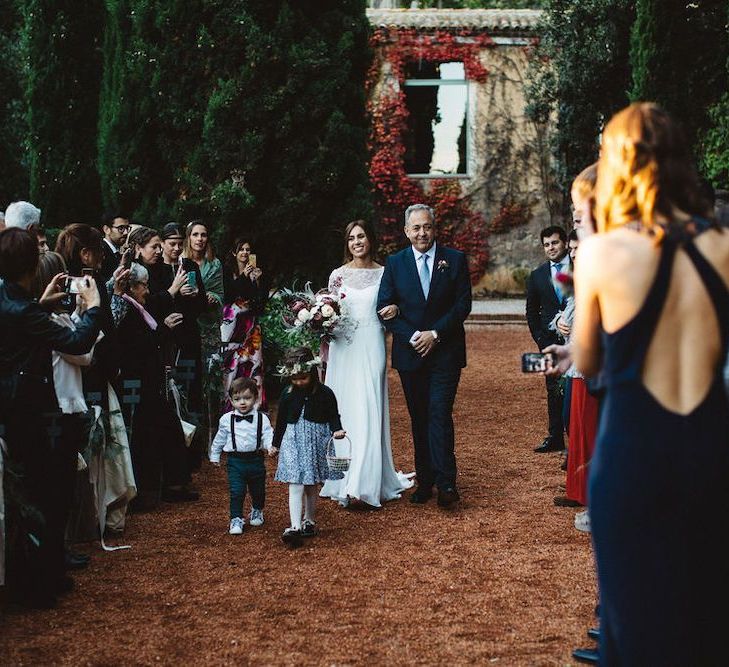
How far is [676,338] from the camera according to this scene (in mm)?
2699

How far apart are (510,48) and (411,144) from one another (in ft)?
10.6

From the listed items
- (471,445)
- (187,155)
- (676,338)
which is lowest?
(471,445)

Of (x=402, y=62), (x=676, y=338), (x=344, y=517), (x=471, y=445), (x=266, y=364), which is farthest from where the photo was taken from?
(x=402, y=62)

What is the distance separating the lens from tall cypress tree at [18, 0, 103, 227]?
15766mm

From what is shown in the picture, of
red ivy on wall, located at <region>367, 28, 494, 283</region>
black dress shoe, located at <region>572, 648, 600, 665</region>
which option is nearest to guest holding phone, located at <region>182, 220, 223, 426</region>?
black dress shoe, located at <region>572, 648, 600, 665</region>

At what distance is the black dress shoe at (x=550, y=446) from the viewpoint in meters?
9.70

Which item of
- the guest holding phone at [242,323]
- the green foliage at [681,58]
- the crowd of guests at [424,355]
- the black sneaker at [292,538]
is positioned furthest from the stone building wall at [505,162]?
the black sneaker at [292,538]

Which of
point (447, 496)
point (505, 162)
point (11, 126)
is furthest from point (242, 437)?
point (505, 162)

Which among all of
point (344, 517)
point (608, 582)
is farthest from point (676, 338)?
point (344, 517)

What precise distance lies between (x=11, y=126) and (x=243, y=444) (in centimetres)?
1693

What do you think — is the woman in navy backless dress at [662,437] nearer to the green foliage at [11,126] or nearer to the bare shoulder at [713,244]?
the bare shoulder at [713,244]

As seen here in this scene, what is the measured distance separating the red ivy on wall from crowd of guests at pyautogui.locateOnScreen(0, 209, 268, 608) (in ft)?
49.8

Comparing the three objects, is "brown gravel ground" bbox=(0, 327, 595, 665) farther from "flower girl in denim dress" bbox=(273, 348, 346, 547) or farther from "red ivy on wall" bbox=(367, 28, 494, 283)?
"red ivy on wall" bbox=(367, 28, 494, 283)

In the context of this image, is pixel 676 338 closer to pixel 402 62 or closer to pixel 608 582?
pixel 608 582
